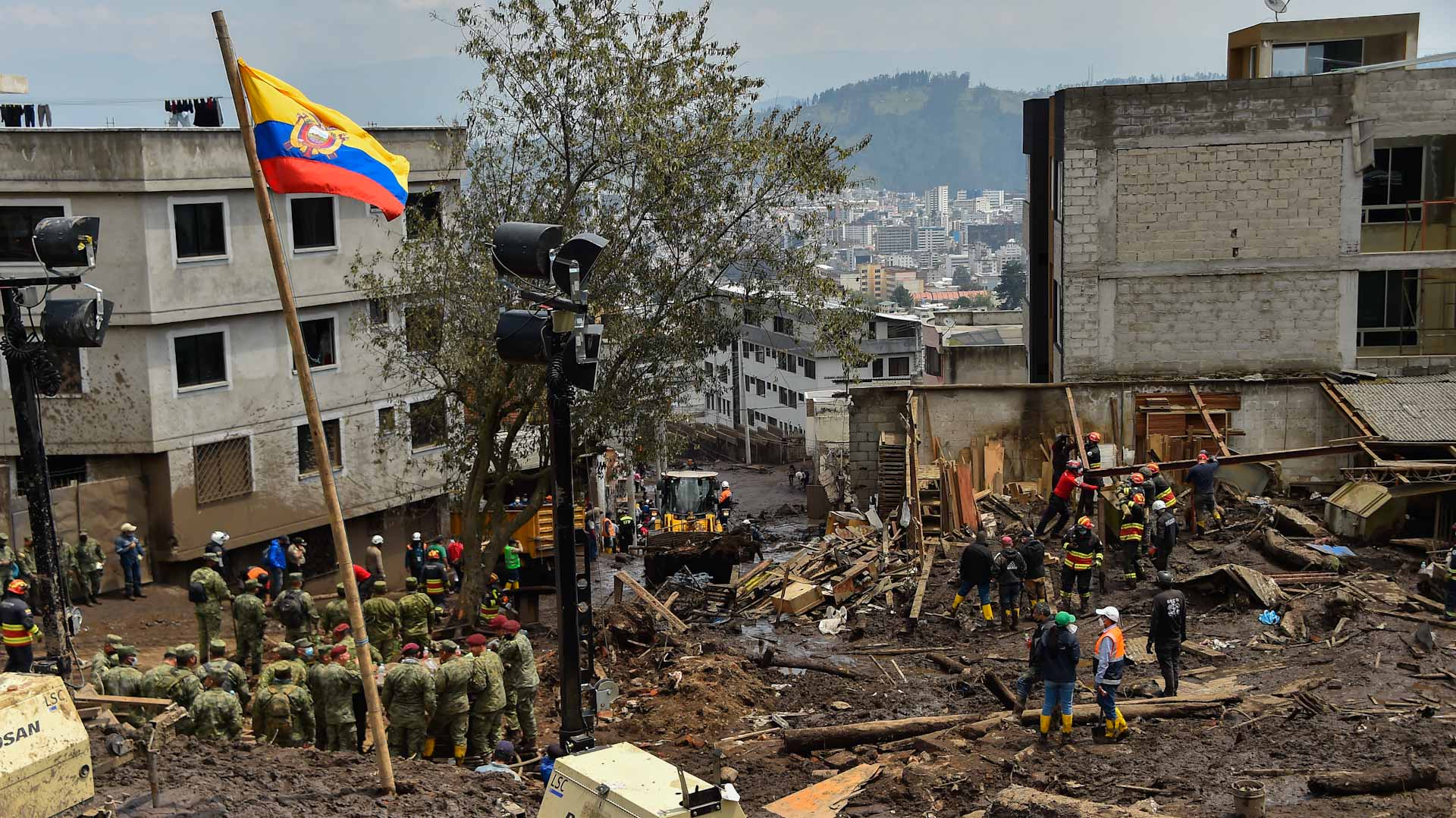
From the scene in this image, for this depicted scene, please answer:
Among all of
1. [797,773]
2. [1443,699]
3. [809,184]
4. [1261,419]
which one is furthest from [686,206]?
[1261,419]

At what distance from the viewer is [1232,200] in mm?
33219

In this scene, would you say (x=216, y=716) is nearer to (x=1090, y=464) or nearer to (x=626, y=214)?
(x=626, y=214)

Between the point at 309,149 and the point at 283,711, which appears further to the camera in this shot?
the point at 283,711

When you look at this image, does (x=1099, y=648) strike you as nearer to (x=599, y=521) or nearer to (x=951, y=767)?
(x=951, y=767)

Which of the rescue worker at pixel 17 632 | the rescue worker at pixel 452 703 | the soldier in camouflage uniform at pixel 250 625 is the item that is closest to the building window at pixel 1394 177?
the rescue worker at pixel 452 703

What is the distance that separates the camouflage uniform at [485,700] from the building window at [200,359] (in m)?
17.4

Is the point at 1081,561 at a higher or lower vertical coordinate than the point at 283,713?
higher

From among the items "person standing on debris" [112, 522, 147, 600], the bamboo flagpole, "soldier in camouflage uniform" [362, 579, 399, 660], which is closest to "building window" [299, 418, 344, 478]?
"person standing on debris" [112, 522, 147, 600]

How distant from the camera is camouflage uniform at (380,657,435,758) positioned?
15664 mm

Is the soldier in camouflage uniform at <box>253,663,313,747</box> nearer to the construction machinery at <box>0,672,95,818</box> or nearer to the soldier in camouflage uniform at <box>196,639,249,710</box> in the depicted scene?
the soldier in camouflage uniform at <box>196,639,249,710</box>

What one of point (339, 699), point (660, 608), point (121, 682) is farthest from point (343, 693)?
point (660, 608)

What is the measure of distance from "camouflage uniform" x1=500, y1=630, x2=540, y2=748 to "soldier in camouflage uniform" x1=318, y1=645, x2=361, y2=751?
1866 millimetres

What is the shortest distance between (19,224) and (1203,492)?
2500 centimetres

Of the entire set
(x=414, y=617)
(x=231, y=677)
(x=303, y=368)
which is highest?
(x=303, y=368)
